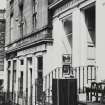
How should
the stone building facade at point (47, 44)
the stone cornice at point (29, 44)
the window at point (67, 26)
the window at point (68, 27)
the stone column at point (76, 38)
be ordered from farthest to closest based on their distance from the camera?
1. the stone cornice at point (29, 44)
2. the window at point (67, 26)
3. the window at point (68, 27)
4. the stone column at point (76, 38)
5. the stone building facade at point (47, 44)

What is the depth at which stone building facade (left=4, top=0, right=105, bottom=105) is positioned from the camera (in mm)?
14133

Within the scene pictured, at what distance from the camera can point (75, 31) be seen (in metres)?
14.7

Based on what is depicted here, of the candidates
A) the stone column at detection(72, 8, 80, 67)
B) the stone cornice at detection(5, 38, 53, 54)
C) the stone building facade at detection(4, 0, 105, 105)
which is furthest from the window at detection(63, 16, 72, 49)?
the stone column at detection(72, 8, 80, 67)

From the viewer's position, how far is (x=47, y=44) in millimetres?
17844

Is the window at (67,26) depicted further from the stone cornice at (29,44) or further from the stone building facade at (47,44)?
the stone cornice at (29,44)

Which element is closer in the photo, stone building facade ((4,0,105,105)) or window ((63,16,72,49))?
stone building facade ((4,0,105,105))

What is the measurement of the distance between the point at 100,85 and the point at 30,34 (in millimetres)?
10537

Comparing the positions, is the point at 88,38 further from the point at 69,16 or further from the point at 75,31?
the point at 69,16

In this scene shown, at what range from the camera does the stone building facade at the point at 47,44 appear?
14.1 metres

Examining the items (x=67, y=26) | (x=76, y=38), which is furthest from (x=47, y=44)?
(x=76, y=38)

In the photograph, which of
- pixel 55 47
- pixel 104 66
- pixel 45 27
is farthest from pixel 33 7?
pixel 104 66

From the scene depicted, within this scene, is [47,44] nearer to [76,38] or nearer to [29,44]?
[29,44]

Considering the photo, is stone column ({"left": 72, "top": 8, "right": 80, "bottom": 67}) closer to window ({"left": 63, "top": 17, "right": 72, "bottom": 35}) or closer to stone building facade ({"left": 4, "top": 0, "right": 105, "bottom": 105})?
stone building facade ({"left": 4, "top": 0, "right": 105, "bottom": 105})

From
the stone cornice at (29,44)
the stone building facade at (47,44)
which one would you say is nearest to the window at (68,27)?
the stone building facade at (47,44)
